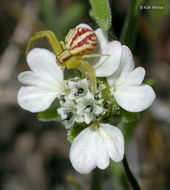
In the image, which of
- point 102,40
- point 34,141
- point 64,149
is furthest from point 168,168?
point 102,40

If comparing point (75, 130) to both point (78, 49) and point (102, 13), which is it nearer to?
point (78, 49)

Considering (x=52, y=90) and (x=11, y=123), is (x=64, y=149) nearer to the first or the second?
(x=11, y=123)

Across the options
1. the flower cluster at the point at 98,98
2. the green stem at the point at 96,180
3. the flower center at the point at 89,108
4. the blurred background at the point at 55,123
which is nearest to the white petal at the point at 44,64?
the flower cluster at the point at 98,98

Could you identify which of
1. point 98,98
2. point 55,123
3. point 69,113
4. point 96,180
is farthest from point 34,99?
point 55,123

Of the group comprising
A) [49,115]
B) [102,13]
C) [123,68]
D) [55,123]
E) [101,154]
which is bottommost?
[55,123]

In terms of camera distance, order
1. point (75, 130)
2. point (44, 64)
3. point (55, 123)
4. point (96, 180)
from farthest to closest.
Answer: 1. point (55, 123)
2. point (96, 180)
3. point (44, 64)
4. point (75, 130)
